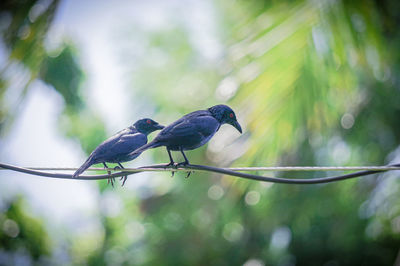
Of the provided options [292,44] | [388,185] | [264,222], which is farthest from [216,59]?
[264,222]

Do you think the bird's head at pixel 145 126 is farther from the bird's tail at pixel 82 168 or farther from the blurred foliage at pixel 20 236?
the blurred foliage at pixel 20 236

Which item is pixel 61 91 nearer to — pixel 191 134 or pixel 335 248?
pixel 335 248

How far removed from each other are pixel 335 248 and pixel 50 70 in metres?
8.75

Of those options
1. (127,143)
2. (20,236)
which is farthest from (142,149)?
(20,236)

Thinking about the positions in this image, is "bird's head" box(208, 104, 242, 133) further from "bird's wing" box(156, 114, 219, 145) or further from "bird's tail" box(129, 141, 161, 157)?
"bird's tail" box(129, 141, 161, 157)

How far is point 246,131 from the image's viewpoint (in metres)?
4.75

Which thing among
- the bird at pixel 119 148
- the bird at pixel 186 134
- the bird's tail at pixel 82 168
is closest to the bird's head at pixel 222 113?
the bird at pixel 186 134

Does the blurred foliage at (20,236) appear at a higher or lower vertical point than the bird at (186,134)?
lower

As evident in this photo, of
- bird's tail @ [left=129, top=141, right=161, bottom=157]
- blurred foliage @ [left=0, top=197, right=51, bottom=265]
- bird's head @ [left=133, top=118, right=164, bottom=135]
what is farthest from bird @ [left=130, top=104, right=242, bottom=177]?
blurred foliage @ [left=0, top=197, right=51, bottom=265]

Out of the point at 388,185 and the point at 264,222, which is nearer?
the point at 388,185

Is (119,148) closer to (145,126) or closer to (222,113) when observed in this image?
(145,126)

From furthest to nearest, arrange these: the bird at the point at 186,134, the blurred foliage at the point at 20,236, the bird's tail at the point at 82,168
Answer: the blurred foliage at the point at 20,236, the bird at the point at 186,134, the bird's tail at the point at 82,168

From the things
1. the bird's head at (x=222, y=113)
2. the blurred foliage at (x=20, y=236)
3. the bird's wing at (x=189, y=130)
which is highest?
the bird's head at (x=222, y=113)

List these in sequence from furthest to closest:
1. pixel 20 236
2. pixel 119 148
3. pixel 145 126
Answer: pixel 20 236 < pixel 145 126 < pixel 119 148
